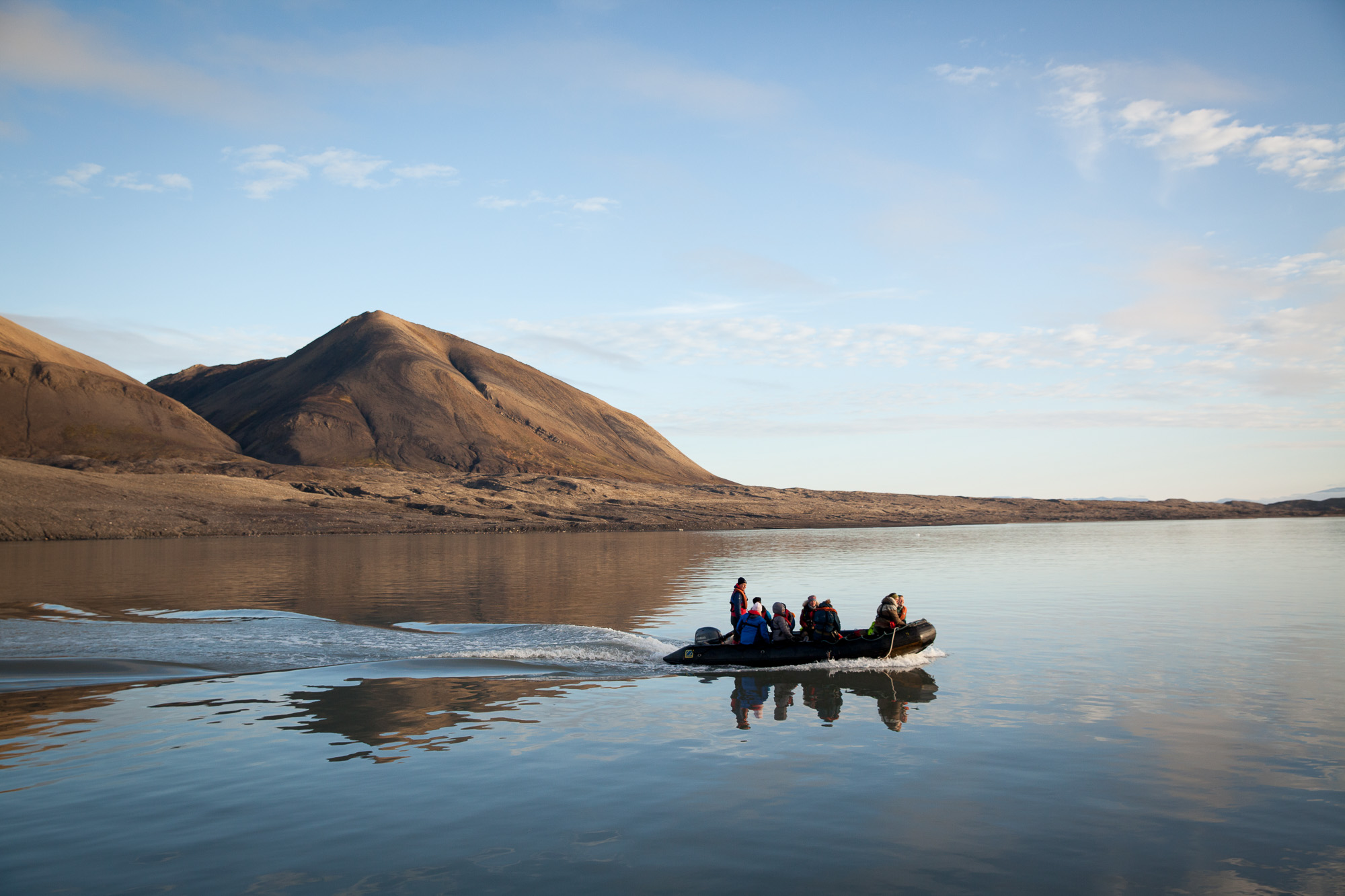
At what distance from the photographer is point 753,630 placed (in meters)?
24.5

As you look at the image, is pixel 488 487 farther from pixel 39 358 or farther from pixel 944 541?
pixel 39 358

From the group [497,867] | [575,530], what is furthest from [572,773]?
[575,530]

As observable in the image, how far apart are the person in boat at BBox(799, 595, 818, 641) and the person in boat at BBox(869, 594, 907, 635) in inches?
66.0

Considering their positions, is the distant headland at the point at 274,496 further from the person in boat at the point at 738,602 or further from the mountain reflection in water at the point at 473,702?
the person in boat at the point at 738,602

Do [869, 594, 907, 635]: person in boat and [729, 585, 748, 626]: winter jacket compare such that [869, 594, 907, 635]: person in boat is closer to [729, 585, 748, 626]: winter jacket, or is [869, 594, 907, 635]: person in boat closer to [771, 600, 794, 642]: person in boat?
[771, 600, 794, 642]: person in boat

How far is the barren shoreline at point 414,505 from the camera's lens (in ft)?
337

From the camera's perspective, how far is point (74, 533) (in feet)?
315

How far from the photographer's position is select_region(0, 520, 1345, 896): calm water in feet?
34.5

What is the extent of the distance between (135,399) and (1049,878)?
21497 centimetres

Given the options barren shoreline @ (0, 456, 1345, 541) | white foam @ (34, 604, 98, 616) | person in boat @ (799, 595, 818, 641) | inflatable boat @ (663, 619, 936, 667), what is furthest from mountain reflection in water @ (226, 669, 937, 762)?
barren shoreline @ (0, 456, 1345, 541)

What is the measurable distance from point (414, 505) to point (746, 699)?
120m

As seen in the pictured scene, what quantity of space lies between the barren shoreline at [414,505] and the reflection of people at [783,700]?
99663 millimetres

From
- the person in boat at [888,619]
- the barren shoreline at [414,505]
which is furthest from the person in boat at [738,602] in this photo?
the barren shoreline at [414,505]

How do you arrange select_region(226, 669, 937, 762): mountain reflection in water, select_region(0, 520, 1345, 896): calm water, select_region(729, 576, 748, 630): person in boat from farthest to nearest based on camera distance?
1. select_region(729, 576, 748, 630): person in boat
2. select_region(226, 669, 937, 762): mountain reflection in water
3. select_region(0, 520, 1345, 896): calm water
